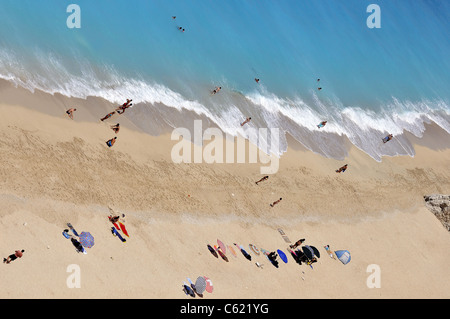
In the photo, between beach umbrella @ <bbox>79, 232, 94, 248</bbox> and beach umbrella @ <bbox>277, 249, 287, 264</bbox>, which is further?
beach umbrella @ <bbox>277, 249, 287, 264</bbox>

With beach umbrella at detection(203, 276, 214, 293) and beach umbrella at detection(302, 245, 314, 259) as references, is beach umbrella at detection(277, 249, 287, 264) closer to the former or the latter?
beach umbrella at detection(302, 245, 314, 259)

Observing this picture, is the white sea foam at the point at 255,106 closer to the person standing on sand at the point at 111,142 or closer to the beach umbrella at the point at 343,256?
the person standing on sand at the point at 111,142

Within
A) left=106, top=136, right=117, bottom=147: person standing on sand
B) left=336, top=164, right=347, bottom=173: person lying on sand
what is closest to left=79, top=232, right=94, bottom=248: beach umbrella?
left=106, top=136, right=117, bottom=147: person standing on sand

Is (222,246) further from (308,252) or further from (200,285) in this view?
(308,252)

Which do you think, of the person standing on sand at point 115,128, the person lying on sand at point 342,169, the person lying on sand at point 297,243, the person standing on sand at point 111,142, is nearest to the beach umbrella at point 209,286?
the person lying on sand at point 297,243

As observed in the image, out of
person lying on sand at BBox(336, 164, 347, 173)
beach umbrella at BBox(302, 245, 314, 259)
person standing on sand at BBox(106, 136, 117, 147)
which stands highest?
person standing on sand at BBox(106, 136, 117, 147)
